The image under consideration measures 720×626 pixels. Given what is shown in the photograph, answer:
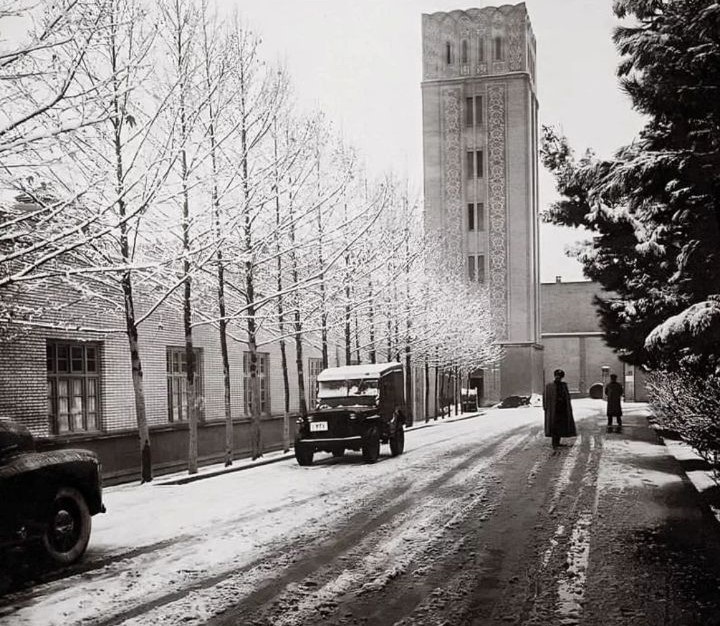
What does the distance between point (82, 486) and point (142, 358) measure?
443 inches

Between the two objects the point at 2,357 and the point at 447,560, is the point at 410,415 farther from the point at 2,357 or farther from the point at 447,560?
the point at 447,560

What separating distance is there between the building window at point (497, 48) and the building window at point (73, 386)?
51.0 meters

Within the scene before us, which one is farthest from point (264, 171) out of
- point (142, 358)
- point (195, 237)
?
point (142, 358)

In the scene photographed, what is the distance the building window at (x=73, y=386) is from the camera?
17.0m

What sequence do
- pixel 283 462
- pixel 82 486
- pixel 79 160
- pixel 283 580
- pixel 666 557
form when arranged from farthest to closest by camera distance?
pixel 283 462
pixel 79 160
pixel 82 486
pixel 666 557
pixel 283 580

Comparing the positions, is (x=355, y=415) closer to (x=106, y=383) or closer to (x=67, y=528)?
(x=106, y=383)

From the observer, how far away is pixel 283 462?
19953 mm

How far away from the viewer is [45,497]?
841 cm

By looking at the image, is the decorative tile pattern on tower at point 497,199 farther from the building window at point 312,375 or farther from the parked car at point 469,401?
the building window at point 312,375

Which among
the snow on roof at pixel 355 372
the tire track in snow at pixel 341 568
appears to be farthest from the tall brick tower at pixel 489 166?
the tire track in snow at pixel 341 568

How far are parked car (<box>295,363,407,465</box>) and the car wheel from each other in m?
Result: 9.55

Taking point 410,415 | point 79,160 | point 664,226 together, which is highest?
point 79,160

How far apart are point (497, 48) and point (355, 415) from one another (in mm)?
50691

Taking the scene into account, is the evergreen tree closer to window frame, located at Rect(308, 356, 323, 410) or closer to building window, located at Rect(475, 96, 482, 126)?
window frame, located at Rect(308, 356, 323, 410)
